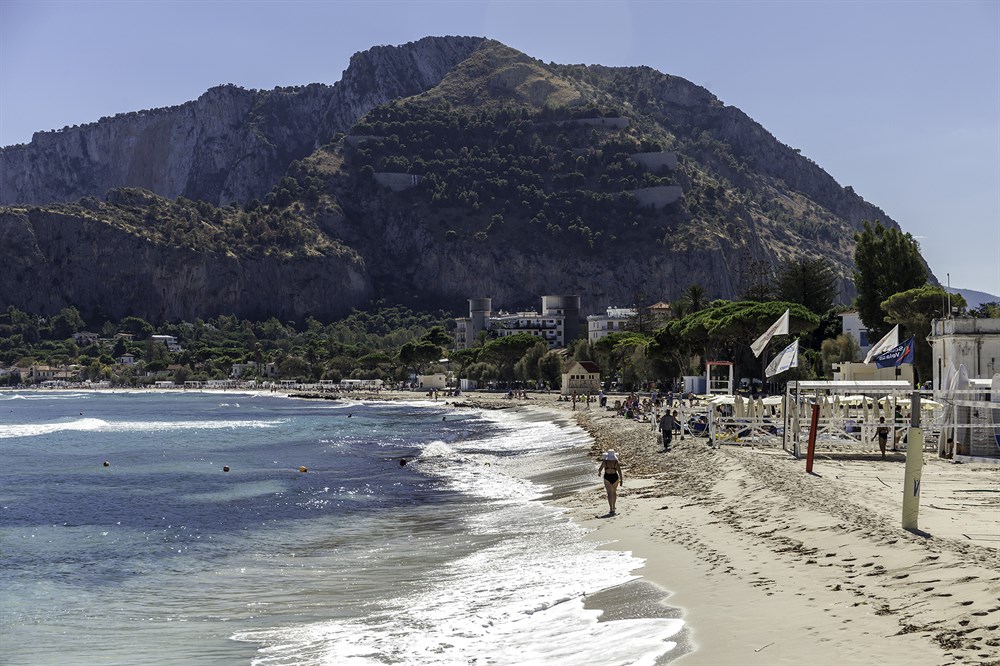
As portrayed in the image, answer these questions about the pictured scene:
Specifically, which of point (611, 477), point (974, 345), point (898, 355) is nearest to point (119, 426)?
Answer: point (898, 355)

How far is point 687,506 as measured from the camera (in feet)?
63.5

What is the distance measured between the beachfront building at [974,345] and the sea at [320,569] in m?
11.2

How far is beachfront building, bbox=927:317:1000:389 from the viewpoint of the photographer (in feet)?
96.9

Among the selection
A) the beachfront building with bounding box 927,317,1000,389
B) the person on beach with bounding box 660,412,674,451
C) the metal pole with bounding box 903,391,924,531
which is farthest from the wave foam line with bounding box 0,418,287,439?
the metal pole with bounding box 903,391,924,531

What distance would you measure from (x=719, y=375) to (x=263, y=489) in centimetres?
5005

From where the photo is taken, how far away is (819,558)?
1216 cm

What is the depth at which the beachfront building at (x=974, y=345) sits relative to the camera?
29547 millimetres

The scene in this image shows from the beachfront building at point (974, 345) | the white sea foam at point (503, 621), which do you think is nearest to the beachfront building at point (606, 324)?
the beachfront building at point (974, 345)

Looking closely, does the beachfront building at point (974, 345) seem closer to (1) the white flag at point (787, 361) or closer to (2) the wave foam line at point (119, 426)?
(1) the white flag at point (787, 361)

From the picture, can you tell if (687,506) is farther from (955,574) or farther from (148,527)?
(148,527)

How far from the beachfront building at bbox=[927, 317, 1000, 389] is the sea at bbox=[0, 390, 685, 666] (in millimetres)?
11190

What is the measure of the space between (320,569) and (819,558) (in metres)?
8.39

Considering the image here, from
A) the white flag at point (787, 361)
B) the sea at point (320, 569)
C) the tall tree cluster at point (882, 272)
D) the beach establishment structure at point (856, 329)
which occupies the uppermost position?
the tall tree cluster at point (882, 272)

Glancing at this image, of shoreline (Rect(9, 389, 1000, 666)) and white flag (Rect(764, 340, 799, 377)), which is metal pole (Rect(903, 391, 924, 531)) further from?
white flag (Rect(764, 340, 799, 377))
